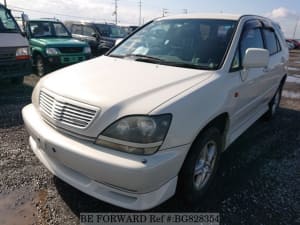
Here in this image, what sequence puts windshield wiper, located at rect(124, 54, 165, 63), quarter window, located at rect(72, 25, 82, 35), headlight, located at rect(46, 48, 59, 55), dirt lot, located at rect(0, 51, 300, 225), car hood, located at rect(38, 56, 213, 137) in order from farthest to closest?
1. quarter window, located at rect(72, 25, 82, 35)
2. headlight, located at rect(46, 48, 59, 55)
3. windshield wiper, located at rect(124, 54, 165, 63)
4. dirt lot, located at rect(0, 51, 300, 225)
5. car hood, located at rect(38, 56, 213, 137)

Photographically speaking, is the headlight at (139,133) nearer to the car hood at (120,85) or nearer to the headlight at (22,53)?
the car hood at (120,85)

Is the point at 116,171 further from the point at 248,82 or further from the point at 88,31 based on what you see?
the point at 88,31

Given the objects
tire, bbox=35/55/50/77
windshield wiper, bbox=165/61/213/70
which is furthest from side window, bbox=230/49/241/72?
tire, bbox=35/55/50/77

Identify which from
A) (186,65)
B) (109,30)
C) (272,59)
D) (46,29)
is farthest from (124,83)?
(109,30)

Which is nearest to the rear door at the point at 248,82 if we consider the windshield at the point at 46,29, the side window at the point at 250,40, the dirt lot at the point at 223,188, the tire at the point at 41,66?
the side window at the point at 250,40

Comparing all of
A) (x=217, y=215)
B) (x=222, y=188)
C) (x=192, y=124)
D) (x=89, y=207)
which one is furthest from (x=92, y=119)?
(x=222, y=188)

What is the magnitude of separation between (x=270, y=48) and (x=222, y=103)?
230 centimetres

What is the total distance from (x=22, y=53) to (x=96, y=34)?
5.99m

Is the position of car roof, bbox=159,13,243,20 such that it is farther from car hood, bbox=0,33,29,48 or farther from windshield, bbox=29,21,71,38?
windshield, bbox=29,21,71,38

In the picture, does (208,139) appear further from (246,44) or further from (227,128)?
(246,44)

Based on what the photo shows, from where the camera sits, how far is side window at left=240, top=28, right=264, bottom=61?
3.18 meters

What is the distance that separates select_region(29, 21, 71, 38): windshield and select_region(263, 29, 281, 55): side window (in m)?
7.27

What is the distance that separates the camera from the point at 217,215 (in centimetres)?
258

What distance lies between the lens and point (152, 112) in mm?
2027
